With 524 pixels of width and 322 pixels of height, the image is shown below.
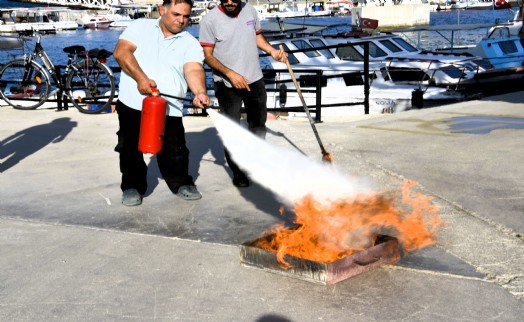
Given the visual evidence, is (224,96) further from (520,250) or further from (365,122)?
(365,122)

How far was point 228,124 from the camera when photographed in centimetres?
674

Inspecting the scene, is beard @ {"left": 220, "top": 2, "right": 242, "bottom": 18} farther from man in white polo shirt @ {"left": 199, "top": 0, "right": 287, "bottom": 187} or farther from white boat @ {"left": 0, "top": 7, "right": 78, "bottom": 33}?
white boat @ {"left": 0, "top": 7, "right": 78, "bottom": 33}

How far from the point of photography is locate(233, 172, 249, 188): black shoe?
7.21m

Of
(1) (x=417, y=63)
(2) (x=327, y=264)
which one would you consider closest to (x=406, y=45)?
(1) (x=417, y=63)

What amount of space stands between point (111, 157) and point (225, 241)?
388 cm

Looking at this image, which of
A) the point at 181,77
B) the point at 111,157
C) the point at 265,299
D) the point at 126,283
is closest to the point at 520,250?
the point at 265,299

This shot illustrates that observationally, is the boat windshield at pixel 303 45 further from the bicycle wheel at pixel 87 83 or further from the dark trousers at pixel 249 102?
the dark trousers at pixel 249 102

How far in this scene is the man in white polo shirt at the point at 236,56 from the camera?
22.5 feet

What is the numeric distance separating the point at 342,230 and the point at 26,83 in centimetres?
989

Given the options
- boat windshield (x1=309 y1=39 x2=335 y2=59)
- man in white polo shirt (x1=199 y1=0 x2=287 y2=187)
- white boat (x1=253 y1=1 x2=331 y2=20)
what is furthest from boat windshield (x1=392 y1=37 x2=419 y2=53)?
white boat (x1=253 y1=1 x2=331 y2=20)

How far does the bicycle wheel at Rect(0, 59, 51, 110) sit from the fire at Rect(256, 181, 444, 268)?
27.8ft

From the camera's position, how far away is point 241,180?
7.21 m

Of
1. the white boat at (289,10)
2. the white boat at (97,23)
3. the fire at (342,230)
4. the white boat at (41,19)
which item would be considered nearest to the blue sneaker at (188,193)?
the fire at (342,230)

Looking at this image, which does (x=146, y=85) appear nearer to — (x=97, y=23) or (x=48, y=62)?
(x=48, y=62)
